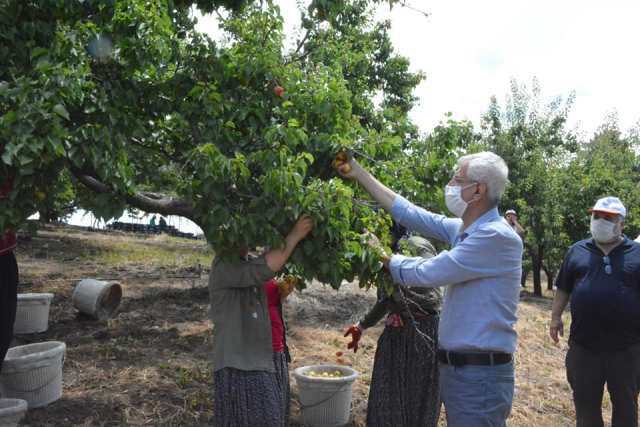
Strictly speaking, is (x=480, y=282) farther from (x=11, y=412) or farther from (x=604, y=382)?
(x=11, y=412)

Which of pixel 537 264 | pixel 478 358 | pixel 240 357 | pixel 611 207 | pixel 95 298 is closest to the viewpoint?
pixel 478 358

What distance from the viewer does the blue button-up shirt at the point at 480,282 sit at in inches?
117

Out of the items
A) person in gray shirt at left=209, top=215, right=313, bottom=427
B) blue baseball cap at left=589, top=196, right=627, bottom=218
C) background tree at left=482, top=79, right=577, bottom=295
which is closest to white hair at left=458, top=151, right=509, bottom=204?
person in gray shirt at left=209, top=215, right=313, bottom=427

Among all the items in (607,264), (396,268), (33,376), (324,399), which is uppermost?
(607,264)

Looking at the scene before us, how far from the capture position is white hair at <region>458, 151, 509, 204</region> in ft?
10.1

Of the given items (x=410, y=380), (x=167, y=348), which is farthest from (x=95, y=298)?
(x=410, y=380)

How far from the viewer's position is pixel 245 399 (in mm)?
3502

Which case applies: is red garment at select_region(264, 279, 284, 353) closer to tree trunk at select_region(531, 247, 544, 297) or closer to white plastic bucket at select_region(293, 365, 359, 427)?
white plastic bucket at select_region(293, 365, 359, 427)

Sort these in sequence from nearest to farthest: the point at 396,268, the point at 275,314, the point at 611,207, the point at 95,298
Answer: the point at 396,268 < the point at 275,314 < the point at 611,207 < the point at 95,298

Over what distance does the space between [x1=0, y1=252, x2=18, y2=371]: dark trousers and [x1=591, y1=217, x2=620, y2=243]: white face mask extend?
179 inches

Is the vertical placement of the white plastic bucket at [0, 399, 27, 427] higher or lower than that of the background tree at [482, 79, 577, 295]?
lower

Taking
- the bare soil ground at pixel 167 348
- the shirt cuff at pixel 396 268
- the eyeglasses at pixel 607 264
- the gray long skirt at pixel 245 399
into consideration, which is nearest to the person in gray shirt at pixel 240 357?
the gray long skirt at pixel 245 399

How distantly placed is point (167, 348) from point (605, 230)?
4838 millimetres

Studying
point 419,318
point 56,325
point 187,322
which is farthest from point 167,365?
point 419,318
